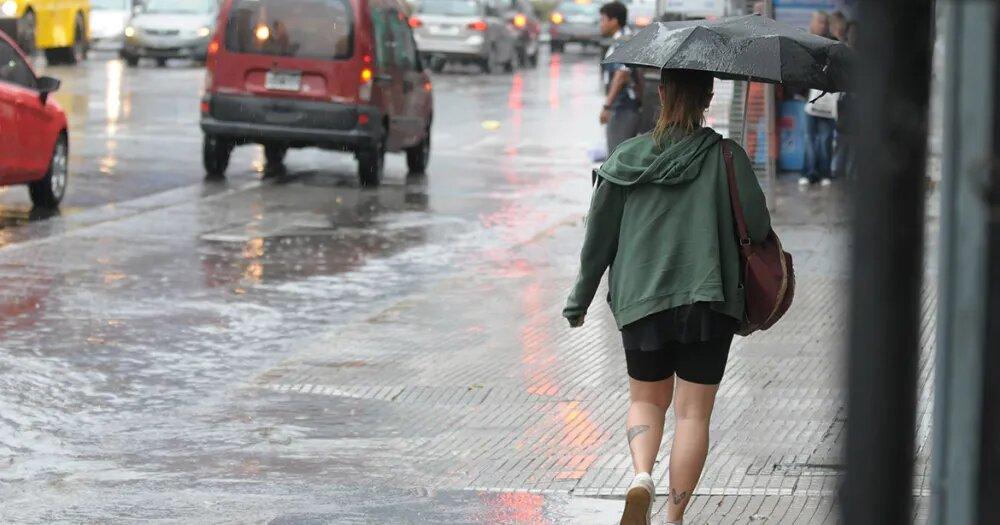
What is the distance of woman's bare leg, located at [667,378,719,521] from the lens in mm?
5531

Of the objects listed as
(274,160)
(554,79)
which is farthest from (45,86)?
(554,79)

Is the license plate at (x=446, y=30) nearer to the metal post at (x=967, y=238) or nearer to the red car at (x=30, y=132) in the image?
the red car at (x=30, y=132)

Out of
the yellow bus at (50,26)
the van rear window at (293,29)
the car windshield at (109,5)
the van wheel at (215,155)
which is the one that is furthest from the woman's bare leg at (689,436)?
the car windshield at (109,5)

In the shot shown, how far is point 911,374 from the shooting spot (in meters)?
1.91

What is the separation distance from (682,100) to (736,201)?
356mm

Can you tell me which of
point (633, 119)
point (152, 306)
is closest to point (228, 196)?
point (633, 119)

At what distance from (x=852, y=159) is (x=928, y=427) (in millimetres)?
5218

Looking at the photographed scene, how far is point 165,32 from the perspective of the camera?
37.7 m

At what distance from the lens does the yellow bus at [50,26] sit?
34469 millimetres

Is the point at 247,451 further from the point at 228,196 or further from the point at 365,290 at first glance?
the point at 228,196

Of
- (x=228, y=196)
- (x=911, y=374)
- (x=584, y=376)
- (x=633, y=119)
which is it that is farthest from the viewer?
(x=228, y=196)

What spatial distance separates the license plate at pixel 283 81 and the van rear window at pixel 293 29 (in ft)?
0.62

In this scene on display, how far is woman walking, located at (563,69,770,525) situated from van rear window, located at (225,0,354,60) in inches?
467

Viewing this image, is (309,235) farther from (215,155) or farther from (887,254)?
(887,254)
